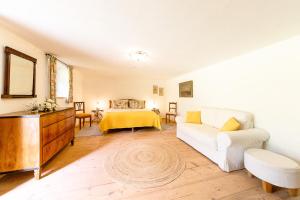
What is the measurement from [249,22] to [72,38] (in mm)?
2809

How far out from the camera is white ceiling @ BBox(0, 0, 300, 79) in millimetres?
1443

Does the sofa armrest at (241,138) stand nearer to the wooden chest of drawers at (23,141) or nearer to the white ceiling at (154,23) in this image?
the white ceiling at (154,23)

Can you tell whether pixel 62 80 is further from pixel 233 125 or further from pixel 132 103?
pixel 233 125

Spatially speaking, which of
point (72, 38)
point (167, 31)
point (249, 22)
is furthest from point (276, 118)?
point (72, 38)

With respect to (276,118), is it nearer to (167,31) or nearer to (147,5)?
(167,31)

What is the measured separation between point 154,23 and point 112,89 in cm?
518

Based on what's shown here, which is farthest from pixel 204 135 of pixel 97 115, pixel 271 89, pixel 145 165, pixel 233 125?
pixel 97 115

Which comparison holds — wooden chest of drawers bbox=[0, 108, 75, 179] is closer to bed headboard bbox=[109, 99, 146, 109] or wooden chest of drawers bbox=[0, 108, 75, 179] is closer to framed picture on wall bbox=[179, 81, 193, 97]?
bed headboard bbox=[109, 99, 146, 109]

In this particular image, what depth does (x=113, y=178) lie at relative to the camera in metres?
1.95

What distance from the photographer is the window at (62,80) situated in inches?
154

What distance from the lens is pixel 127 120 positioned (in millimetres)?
4402

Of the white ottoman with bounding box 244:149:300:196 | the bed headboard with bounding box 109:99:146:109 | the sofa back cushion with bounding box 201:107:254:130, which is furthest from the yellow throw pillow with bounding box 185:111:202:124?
the bed headboard with bounding box 109:99:146:109

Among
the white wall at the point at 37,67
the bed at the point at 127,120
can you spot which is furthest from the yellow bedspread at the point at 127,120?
the white wall at the point at 37,67

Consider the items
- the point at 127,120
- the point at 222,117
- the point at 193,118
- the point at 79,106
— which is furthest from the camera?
the point at 79,106
